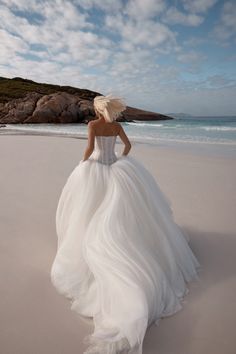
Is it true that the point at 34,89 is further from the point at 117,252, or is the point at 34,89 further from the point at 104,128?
the point at 117,252

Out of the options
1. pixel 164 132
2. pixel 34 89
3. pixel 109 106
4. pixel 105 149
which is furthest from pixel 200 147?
pixel 34 89

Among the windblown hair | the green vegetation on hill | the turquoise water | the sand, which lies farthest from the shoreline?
the green vegetation on hill

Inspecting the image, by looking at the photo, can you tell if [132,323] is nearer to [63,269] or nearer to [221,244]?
[63,269]

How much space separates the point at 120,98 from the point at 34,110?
157 feet

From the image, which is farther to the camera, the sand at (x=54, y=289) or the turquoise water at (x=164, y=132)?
the turquoise water at (x=164, y=132)

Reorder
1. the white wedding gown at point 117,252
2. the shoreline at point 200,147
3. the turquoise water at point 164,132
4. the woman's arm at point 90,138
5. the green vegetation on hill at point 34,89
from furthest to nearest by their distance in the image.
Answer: the green vegetation on hill at point 34,89
the turquoise water at point 164,132
the shoreline at point 200,147
the woman's arm at point 90,138
the white wedding gown at point 117,252

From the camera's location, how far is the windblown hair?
361 centimetres

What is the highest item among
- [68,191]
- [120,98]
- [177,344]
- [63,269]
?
[120,98]

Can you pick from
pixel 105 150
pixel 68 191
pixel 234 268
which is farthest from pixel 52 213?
pixel 234 268

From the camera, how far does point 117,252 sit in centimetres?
317

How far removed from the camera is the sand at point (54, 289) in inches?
109

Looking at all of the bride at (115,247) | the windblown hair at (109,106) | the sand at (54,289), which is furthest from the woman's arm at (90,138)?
the sand at (54,289)

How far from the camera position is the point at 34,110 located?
1907 inches

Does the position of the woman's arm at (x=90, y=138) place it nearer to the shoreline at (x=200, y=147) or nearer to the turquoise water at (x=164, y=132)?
the shoreline at (x=200, y=147)
